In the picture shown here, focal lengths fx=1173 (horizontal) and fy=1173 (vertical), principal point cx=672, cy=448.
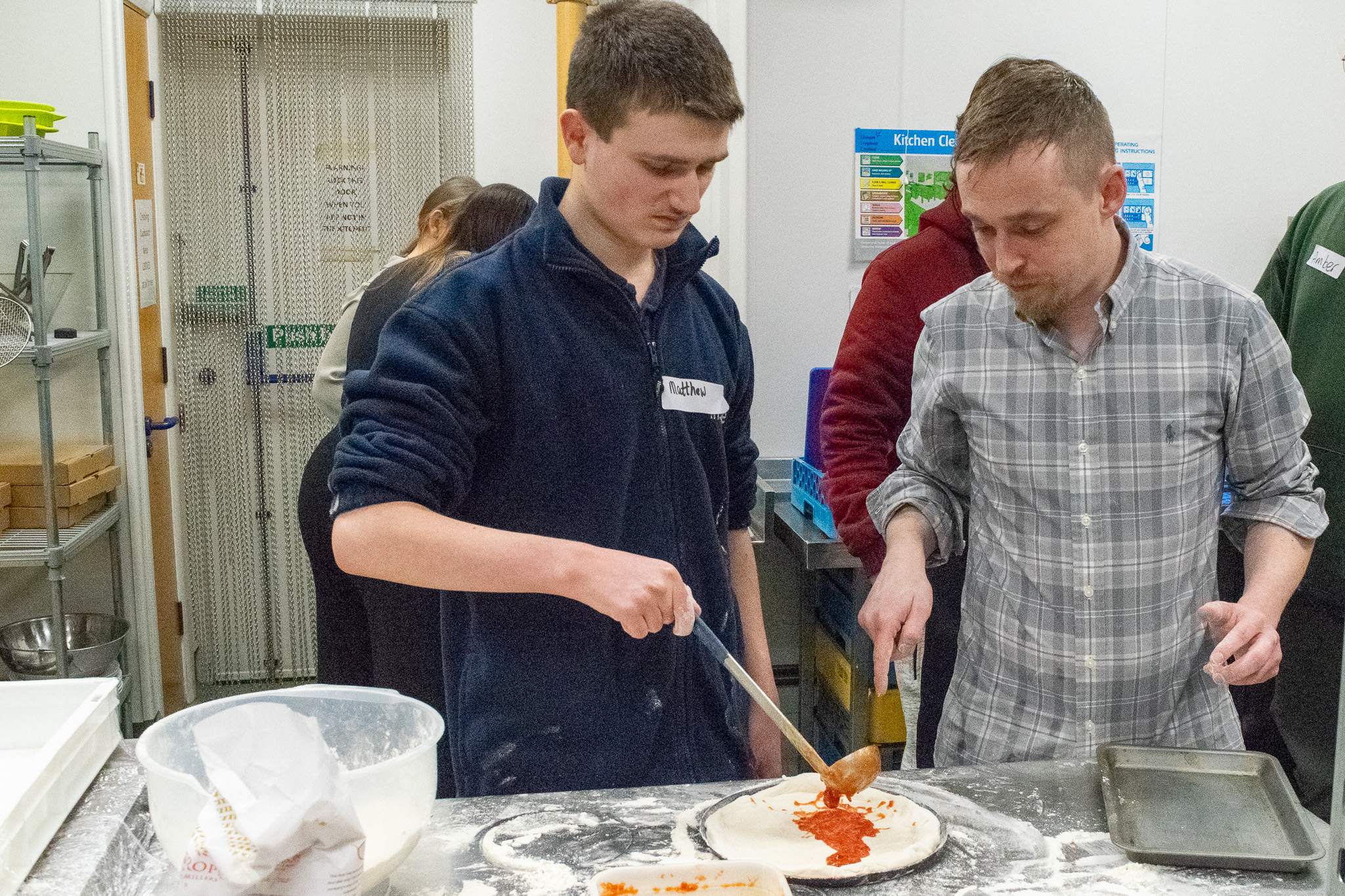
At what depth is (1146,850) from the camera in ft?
3.77

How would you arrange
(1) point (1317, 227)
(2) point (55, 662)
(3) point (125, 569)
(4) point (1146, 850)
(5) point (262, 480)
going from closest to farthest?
(4) point (1146, 850) < (1) point (1317, 227) < (2) point (55, 662) < (3) point (125, 569) < (5) point (262, 480)

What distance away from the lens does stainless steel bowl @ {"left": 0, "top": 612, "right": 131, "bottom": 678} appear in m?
3.11

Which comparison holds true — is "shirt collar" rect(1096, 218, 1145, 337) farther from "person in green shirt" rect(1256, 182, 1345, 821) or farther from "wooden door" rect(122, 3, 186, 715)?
"wooden door" rect(122, 3, 186, 715)

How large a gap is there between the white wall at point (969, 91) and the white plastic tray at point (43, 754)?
2.09 meters

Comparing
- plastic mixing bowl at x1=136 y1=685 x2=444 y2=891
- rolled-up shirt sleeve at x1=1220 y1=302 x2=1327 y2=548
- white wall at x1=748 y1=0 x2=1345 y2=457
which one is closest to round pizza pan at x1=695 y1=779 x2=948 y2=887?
plastic mixing bowl at x1=136 y1=685 x2=444 y2=891

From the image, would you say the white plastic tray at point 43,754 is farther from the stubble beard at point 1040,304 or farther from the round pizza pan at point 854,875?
the stubble beard at point 1040,304

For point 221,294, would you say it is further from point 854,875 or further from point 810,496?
point 854,875

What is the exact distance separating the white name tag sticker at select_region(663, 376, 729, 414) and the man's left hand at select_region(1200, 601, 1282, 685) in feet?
2.00

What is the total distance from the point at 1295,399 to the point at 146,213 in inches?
123

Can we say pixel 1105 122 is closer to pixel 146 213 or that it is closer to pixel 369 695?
pixel 369 695

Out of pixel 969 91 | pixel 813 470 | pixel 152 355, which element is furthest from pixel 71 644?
pixel 969 91

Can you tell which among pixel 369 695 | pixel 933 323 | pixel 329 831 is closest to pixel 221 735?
pixel 329 831

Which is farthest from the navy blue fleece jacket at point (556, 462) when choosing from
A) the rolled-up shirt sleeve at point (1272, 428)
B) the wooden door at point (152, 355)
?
the wooden door at point (152, 355)

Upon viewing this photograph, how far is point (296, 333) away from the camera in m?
3.70
